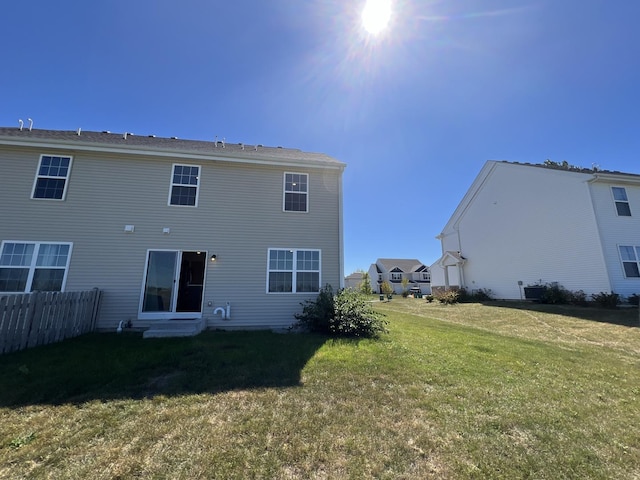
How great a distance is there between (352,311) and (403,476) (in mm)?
5491

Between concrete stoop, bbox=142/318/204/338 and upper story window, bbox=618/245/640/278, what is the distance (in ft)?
63.1

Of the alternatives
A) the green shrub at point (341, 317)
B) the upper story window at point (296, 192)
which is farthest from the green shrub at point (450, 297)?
the upper story window at point (296, 192)

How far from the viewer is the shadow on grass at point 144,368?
12.5 ft

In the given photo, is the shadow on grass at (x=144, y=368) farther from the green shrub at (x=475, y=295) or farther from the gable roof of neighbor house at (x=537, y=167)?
the gable roof of neighbor house at (x=537, y=167)

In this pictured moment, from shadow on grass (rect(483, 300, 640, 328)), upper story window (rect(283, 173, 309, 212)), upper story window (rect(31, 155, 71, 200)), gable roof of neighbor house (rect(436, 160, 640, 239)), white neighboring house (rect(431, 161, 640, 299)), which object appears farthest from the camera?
gable roof of neighbor house (rect(436, 160, 640, 239))

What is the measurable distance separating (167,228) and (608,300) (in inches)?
745

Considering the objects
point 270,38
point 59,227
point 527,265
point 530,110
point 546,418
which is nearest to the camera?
point 546,418

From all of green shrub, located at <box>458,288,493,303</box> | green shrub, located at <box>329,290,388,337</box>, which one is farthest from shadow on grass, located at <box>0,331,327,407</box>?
green shrub, located at <box>458,288,493,303</box>

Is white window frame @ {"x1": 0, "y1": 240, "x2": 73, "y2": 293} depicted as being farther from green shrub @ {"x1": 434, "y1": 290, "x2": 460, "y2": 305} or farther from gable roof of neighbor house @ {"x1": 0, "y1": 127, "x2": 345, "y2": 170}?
green shrub @ {"x1": 434, "y1": 290, "x2": 460, "y2": 305}

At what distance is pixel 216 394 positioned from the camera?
12.5 feet

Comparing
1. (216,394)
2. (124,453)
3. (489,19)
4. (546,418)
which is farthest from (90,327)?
(489,19)

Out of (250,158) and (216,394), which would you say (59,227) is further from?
(216,394)

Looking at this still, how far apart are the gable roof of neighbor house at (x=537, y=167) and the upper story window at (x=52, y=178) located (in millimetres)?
22564

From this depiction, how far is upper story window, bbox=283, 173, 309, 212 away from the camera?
9.60 meters
